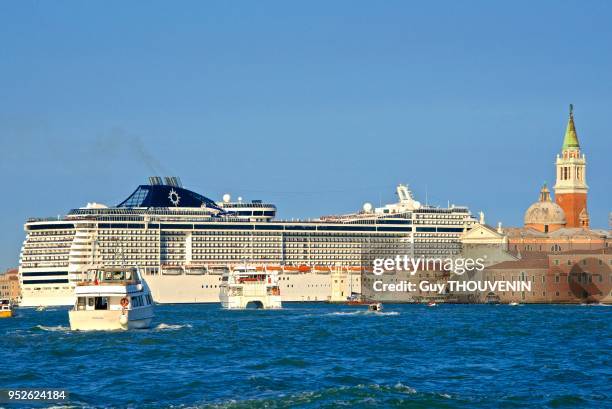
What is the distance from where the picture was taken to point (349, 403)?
4012 centimetres

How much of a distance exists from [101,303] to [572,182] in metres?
117

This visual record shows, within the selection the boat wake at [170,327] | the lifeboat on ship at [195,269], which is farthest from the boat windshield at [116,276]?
the lifeboat on ship at [195,269]

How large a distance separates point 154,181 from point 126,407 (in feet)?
387

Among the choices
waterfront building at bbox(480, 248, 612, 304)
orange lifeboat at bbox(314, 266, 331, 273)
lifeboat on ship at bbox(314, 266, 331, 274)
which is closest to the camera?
waterfront building at bbox(480, 248, 612, 304)

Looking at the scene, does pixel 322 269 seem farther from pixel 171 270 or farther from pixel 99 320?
pixel 99 320

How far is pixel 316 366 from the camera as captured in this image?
165 ft

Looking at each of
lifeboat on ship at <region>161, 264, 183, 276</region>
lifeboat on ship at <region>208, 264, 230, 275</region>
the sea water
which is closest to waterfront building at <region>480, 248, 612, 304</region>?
lifeboat on ship at <region>208, 264, 230, 275</region>

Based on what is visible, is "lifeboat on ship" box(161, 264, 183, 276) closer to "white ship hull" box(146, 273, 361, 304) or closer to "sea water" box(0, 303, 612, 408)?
"white ship hull" box(146, 273, 361, 304)

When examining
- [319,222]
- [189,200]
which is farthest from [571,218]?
[189,200]

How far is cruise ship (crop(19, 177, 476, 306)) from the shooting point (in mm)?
144250

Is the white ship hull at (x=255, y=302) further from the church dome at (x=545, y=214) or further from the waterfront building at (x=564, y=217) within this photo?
the church dome at (x=545, y=214)

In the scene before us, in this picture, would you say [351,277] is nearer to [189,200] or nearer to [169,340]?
[189,200]

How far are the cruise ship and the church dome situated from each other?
1296cm

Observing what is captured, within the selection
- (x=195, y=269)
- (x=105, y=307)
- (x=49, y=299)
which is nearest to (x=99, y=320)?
(x=105, y=307)
